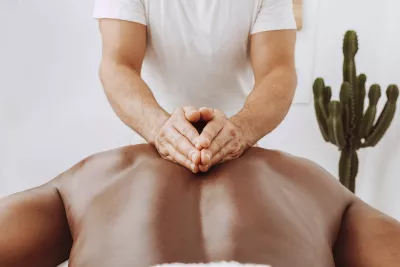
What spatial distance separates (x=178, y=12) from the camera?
175 cm

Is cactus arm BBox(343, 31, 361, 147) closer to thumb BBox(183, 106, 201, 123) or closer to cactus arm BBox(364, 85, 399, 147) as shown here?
cactus arm BBox(364, 85, 399, 147)

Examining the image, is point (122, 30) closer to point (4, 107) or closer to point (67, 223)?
point (67, 223)

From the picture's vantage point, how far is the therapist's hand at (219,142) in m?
0.94

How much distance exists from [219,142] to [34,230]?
13.6 inches

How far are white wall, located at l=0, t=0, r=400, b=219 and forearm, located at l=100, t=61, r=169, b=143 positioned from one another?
1.55m

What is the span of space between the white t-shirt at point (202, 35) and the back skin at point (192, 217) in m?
0.81

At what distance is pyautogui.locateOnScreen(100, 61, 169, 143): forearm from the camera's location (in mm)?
1267

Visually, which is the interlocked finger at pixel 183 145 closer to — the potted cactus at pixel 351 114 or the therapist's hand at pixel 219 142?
the therapist's hand at pixel 219 142

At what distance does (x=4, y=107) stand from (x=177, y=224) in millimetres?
2571

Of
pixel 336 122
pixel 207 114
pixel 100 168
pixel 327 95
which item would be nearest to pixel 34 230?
pixel 100 168

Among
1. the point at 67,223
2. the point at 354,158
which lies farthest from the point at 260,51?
the point at 354,158

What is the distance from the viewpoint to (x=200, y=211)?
2.66 feet

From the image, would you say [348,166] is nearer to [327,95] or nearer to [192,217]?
[327,95]

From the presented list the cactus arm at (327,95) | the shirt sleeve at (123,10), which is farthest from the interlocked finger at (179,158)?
the cactus arm at (327,95)
